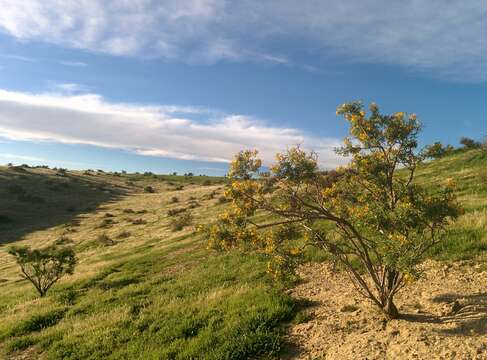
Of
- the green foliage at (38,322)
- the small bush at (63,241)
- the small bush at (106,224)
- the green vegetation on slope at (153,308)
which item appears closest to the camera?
the green vegetation on slope at (153,308)

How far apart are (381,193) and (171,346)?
7.13 m

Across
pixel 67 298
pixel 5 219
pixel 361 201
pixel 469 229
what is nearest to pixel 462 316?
pixel 361 201

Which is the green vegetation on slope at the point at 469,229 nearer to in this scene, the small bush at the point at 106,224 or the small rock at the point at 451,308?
the small rock at the point at 451,308

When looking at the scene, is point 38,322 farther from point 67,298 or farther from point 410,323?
point 410,323

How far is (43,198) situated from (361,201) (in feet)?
279

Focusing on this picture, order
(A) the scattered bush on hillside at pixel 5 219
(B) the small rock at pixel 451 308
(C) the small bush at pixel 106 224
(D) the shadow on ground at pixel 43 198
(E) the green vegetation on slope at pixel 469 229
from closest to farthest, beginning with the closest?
1. (B) the small rock at pixel 451 308
2. (E) the green vegetation on slope at pixel 469 229
3. (C) the small bush at pixel 106 224
4. (D) the shadow on ground at pixel 43 198
5. (A) the scattered bush on hillside at pixel 5 219

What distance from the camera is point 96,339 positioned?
1227 cm

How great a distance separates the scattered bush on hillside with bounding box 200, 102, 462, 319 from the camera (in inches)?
313

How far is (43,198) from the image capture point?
80750 millimetres

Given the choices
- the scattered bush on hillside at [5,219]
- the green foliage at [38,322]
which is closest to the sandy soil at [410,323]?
the green foliage at [38,322]

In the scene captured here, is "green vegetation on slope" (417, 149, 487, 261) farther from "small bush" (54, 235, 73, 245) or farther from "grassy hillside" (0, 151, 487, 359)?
"small bush" (54, 235, 73, 245)

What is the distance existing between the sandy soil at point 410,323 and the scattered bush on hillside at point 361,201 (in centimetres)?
79

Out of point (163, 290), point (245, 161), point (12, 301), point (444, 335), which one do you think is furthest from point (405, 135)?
point (12, 301)

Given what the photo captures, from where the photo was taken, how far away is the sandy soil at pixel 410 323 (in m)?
7.80
